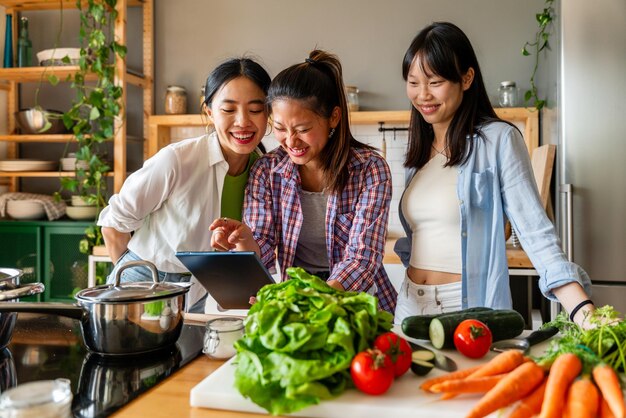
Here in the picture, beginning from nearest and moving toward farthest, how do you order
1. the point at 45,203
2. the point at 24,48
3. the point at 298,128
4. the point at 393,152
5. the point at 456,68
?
the point at 298,128, the point at 456,68, the point at 393,152, the point at 45,203, the point at 24,48

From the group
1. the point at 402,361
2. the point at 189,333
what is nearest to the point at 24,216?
the point at 189,333

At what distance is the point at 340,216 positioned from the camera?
1756 millimetres

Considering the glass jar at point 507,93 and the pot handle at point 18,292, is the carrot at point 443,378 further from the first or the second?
the glass jar at point 507,93

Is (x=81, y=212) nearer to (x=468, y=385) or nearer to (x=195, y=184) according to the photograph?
(x=195, y=184)

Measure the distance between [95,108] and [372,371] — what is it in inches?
129

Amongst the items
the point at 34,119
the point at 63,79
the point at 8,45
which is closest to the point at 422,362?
the point at 34,119

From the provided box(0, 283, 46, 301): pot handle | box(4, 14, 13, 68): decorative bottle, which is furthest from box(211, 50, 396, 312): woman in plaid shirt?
box(4, 14, 13, 68): decorative bottle

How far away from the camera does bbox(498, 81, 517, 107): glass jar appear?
3.53m

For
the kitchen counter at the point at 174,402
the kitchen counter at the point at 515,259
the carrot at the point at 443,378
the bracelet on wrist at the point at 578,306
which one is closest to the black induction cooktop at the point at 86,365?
the kitchen counter at the point at 174,402

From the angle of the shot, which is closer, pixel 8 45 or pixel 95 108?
pixel 95 108

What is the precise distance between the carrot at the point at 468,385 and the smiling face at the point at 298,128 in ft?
2.70

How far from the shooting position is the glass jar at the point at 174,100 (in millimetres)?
3975

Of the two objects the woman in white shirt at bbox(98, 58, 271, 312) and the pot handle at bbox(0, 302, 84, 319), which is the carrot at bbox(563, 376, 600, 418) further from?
the woman in white shirt at bbox(98, 58, 271, 312)

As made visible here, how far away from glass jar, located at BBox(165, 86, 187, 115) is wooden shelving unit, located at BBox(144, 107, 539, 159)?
47mm
